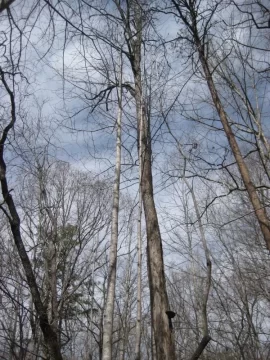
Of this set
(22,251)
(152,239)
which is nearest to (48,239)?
(152,239)

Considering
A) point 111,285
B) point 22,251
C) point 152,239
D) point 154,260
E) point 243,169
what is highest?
point 243,169

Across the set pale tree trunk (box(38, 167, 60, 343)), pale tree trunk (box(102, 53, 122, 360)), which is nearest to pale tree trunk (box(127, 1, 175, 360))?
pale tree trunk (box(102, 53, 122, 360))

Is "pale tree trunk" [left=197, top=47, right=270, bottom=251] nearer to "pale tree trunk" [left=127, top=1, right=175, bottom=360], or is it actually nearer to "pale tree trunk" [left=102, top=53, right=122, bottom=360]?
"pale tree trunk" [left=127, top=1, right=175, bottom=360]

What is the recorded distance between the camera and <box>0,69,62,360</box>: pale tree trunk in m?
3.03

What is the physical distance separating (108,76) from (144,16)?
1536mm

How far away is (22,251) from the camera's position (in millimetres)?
3277

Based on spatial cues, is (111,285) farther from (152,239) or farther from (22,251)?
(152,239)

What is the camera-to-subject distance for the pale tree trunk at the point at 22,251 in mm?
3031

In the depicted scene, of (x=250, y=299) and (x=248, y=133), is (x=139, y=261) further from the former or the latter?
(x=250, y=299)

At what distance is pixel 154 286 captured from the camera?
450 cm

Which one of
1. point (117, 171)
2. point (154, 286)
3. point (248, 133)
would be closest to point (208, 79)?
point (248, 133)

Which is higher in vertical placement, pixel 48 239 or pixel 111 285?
pixel 48 239

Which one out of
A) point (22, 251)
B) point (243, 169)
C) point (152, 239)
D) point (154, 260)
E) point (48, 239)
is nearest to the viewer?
point (22, 251)

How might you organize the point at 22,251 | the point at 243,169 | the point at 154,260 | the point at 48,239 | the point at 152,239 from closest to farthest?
the point at 22,251
the point at 154,260
the point at 152,239
the point at 243,169
the point at 48,239
